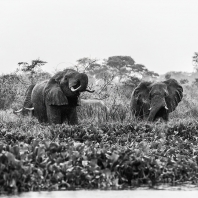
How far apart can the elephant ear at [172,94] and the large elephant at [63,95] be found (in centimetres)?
481

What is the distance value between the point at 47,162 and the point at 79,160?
0.58 m

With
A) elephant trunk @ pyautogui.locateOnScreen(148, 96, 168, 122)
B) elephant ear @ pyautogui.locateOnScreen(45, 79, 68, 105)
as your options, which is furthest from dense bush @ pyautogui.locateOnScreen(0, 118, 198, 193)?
elephant trunk @ pyautogui.locateOnScreen(148, 96, 168, 122)

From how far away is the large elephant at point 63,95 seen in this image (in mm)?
20281

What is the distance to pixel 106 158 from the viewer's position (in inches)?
488

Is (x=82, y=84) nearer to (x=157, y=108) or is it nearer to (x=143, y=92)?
(x=157, y=108)

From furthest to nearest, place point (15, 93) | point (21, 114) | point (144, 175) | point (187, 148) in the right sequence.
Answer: point (15, 93), point (21, 114), point (187, 148), point (144, 175)

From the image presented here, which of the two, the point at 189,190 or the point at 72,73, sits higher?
the point at 72,73

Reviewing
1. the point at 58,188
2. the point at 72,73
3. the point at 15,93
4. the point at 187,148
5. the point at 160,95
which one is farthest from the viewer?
the point at 15,93

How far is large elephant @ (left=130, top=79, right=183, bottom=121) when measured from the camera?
2372cm

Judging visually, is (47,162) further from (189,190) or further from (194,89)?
(194,89)

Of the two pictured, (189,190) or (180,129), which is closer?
(189,190)

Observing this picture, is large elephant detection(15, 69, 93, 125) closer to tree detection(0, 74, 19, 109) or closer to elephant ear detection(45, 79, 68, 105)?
elephant ear detection(45, 79, 68, 105)

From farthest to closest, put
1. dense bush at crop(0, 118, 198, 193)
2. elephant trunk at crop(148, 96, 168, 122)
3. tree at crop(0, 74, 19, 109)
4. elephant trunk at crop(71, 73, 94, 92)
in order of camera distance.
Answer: tree at crop(0, 74, 19, 109) → elephant trunk at crop(148, 96, 168, 122) → elephant trunk at crop(71, 73, 94, 92) → dense bush at crop(0, 118, 198, 193)

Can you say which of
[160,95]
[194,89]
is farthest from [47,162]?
[194,89]
